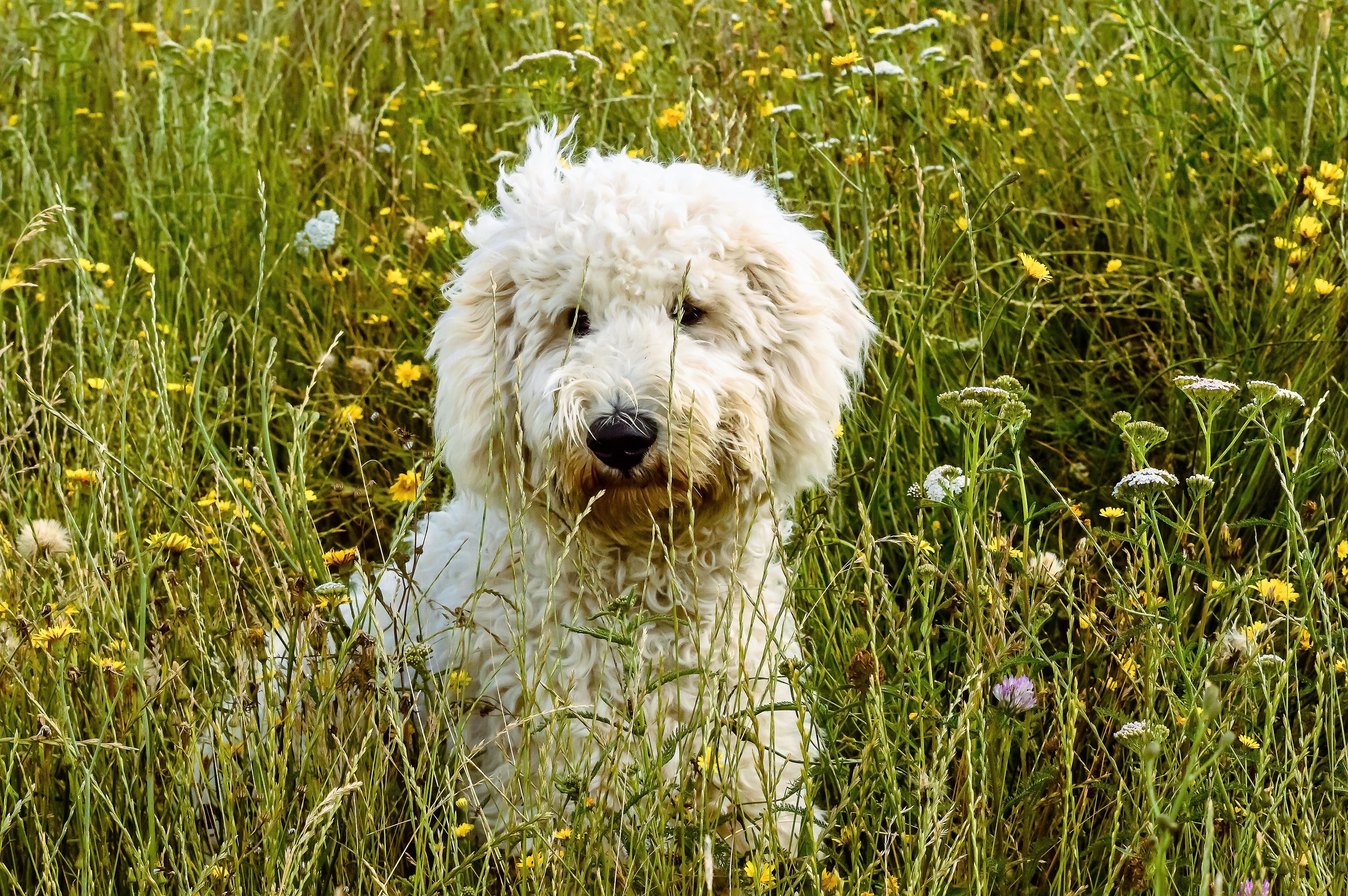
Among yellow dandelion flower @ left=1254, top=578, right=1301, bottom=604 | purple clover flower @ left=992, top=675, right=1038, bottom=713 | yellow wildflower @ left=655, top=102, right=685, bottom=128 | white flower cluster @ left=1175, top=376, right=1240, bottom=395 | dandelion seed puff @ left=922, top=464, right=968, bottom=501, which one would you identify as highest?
yellow wildflower @ left=655, top=102, right=685, bottom=128

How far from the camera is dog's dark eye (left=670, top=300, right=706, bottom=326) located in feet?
8.75

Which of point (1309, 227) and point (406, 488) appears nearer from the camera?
point (406, 488)

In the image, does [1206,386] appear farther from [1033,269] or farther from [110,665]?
[110,665]

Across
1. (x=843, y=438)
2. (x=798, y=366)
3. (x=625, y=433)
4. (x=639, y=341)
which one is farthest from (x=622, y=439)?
(x=843, y=438)

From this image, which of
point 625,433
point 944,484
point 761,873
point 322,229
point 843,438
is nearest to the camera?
point 761,873

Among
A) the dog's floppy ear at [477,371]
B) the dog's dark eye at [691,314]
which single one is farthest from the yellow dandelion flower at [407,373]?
the dog's dark eye at [691,314]

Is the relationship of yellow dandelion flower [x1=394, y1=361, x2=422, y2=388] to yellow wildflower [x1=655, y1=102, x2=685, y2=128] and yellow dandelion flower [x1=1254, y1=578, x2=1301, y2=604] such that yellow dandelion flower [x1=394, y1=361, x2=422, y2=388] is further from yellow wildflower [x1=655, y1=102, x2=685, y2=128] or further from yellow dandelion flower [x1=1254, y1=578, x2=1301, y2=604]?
yellow dandelion flower [x1=1254, y1=578, x2=1301, y2=604]

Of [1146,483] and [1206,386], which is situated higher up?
[1206,386]

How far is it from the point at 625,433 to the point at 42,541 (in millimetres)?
1305

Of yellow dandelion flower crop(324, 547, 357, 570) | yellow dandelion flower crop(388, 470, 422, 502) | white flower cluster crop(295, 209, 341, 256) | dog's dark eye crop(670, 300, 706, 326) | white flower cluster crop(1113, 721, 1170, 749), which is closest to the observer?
white flower cluster crop(1113, 721, 1170, 749)

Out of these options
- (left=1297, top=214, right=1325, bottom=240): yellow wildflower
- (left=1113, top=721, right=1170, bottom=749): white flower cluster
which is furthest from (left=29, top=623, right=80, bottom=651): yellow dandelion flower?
(left=1297, top=214, right=1325, bottom=240): yellow wildflower

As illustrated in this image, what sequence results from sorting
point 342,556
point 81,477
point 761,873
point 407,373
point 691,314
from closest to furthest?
point 761,873 < point 342,556 < point 691,314 < point 81,477 < point 407,373

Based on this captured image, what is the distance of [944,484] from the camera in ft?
7.14

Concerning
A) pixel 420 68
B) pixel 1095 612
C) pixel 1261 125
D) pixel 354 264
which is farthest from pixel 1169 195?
pixel 420 68
